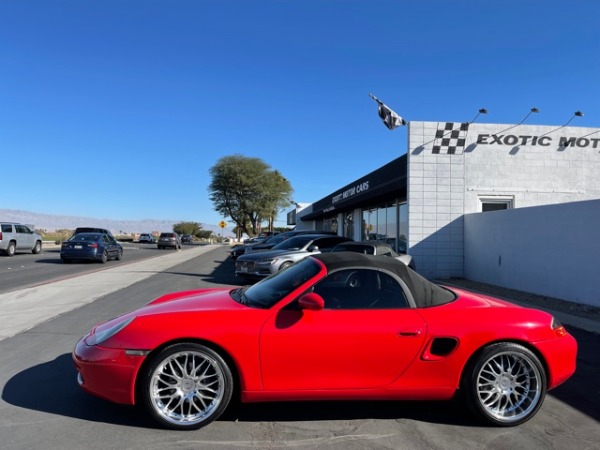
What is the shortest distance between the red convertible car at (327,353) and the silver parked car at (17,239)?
2435 cm

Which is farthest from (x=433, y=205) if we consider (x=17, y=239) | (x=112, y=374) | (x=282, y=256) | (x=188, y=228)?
(x=188, y=228)

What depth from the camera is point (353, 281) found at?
4141 mm

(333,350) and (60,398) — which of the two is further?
(60,398)

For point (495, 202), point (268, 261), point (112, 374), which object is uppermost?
point (495, 202)

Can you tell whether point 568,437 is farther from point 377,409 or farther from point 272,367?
point 272,367

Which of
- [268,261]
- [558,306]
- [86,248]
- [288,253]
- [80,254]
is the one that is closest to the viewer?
[558,306]

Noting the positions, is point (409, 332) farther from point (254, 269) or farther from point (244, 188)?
point (244, 188)

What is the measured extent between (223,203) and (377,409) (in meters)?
57.5

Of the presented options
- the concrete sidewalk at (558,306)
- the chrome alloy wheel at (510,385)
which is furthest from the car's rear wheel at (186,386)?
the concrete sidewalk at (558,306)

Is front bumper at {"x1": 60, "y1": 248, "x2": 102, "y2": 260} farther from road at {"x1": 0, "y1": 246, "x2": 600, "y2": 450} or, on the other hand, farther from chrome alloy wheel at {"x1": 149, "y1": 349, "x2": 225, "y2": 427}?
chrome alloy wheel at {"x1": 149, "y1": 349, "x2": 225, "y2": 427}

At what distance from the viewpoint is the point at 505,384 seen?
12.7ft

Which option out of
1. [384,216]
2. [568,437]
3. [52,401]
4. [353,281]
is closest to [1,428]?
[52,401]

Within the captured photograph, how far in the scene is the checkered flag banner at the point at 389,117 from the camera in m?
15.4

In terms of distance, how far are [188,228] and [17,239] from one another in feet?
250
